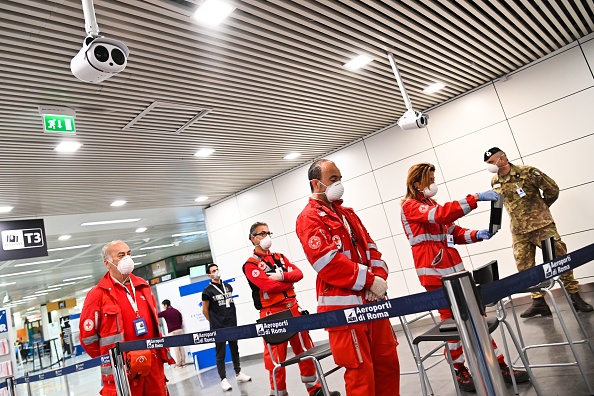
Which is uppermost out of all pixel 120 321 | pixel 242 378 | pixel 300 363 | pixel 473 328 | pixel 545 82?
pixel 545 82

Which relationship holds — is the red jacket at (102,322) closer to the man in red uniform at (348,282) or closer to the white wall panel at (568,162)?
the man in red uniform at (348,282)

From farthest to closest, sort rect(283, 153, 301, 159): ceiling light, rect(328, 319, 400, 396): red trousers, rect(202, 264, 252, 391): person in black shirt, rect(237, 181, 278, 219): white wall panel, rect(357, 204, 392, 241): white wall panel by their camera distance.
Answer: rect(237, 181, 278, 219): white wall panel → rect(283, 153, 301, 159): ceiling light → rect(357, 204, 392, 241): white wall panel → rect(202, 264, 252, 391): person in black shirt → rect(328, 319, 400, 396): red trousers

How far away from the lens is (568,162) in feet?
19.8

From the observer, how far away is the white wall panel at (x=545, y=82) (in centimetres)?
591

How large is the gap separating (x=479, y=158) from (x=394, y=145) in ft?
4.68

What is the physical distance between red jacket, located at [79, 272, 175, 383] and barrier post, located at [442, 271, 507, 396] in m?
2.20

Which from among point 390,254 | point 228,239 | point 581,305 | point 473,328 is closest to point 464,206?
point 473,328

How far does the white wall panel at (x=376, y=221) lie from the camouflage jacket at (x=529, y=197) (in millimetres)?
2686

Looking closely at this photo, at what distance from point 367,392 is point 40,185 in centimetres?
579

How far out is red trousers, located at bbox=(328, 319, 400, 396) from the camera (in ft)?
7.04

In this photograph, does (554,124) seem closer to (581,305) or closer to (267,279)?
(581,305)

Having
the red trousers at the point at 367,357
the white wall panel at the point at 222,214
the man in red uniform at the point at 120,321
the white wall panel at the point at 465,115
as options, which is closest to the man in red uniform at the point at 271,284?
the man in red uniform at the point at 120,321

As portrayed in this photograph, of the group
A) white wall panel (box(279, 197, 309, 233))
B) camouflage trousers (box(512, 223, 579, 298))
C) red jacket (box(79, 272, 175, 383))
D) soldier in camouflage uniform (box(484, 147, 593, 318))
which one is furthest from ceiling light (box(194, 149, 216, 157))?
camouflage trousers (box(512, 223, 579, 298))

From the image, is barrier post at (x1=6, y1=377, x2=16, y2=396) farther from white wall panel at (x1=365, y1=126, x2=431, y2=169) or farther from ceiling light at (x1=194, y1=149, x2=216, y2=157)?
white wall panel at (x1=365, y1=126, x2=431, y2=169)
